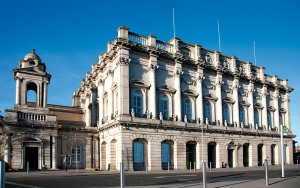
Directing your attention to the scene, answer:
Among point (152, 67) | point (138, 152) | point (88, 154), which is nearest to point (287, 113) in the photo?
point (152, 67)

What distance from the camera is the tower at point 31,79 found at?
42031 millimetres

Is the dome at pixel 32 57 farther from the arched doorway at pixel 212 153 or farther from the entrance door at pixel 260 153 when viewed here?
the entrance door at pixel 260 153

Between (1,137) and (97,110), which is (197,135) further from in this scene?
(1,137)

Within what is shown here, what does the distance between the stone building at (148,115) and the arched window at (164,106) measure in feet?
0.45

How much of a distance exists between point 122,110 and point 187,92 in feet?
38.2

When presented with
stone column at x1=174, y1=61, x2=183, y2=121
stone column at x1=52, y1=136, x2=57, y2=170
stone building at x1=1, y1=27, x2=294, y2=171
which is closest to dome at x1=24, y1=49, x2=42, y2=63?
stone building at x1=1, y1=27, x2=294, y2=171

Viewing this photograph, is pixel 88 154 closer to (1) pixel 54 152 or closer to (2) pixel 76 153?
(2) pixel 76 153

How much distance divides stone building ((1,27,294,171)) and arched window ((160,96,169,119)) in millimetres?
136

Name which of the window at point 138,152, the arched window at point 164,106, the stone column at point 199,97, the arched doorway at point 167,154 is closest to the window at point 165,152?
the arched doorway at point 167,154

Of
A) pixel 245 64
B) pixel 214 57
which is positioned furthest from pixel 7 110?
pixel 245 64

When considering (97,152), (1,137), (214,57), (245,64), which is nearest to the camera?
(1,137)

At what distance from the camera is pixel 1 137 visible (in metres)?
37.2

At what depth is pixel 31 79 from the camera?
4281 cm

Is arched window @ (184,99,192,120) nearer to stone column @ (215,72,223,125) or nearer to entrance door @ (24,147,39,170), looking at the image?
stone column @ (215,72,223,125)
